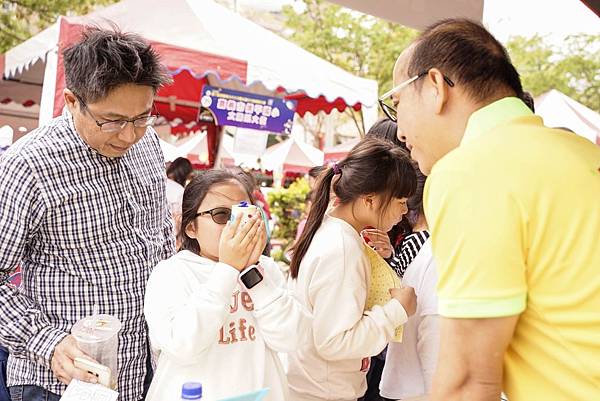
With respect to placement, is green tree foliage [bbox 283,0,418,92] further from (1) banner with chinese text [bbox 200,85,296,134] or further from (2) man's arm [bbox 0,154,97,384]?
(2) man's arm [bbox 0,154,97,384]

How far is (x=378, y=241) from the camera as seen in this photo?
2348mm

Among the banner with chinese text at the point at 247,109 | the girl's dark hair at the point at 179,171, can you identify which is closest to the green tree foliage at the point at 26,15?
the girl's dark hair at the point at 179,171

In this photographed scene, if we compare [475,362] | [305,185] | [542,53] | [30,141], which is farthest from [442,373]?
[542,53]

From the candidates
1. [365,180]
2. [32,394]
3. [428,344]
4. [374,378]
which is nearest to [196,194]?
[365,180]

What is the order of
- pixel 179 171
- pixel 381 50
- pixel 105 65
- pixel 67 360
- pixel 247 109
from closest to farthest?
pixel 67 360
pixel 105 65
pixel 247 109
pixel 179 171
pixel 381 50

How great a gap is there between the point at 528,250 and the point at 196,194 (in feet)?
3.53

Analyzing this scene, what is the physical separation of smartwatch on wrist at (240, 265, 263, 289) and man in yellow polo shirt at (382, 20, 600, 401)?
70 centimetres

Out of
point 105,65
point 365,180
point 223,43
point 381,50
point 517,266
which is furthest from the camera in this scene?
point 381,50

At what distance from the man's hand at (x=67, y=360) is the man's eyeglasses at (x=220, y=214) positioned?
49cm

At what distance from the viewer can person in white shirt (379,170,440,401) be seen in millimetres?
2088

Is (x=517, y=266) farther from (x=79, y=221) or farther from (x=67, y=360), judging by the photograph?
(x=79, y=221)

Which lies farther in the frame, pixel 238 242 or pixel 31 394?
pixel 31 394

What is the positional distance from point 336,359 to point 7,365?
0.99m

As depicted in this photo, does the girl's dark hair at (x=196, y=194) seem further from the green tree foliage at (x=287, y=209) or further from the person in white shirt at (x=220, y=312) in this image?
the green tree foliage at (x=287, y=209)
